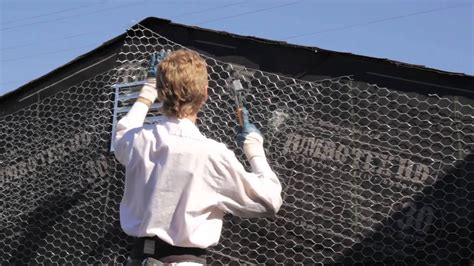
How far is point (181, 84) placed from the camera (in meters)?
1.85

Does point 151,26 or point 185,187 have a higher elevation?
point 151,26

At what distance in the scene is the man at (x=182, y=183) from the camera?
1.83 meters

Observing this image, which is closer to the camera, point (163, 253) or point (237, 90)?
point (163, 253)

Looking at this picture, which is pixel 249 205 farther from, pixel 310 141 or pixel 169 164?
pixel 310 141

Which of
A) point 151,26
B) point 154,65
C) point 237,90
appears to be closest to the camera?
point 154,65

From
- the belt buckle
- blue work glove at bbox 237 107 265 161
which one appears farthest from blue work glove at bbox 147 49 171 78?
the belt buckle

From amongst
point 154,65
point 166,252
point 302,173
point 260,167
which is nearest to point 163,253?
point 166,252

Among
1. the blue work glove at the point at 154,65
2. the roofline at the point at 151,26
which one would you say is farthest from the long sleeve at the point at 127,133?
the roofline at the point at 151,26

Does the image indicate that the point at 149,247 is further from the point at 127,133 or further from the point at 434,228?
the point at 434,228

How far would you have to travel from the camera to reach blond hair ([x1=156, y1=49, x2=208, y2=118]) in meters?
1.86

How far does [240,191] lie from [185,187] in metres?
0.13

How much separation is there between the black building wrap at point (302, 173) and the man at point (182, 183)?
33.3 inches

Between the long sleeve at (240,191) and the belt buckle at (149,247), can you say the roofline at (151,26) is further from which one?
the belt buckle at (149,247)

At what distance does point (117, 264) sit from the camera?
3041 mm
